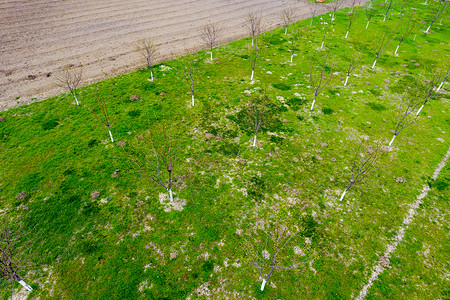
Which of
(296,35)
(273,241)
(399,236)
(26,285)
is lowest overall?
(399,236)

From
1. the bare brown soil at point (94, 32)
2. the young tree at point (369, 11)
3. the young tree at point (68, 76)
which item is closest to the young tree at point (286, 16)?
the bare brown soil at point (94, 32)

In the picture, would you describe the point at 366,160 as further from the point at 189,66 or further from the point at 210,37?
the point at 210,37

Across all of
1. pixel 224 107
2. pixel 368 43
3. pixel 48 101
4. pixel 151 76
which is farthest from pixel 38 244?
pixel 368 43

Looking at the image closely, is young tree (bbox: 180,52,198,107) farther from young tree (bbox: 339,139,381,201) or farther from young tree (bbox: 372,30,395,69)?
young tree (bbox: 372,30,395,69)

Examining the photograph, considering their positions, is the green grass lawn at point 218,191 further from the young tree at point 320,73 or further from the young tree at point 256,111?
the young tree at point 320,73

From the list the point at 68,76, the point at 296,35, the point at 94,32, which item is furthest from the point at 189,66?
the point at 296,35

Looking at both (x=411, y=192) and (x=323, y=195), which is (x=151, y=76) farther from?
(x=411, y=192)

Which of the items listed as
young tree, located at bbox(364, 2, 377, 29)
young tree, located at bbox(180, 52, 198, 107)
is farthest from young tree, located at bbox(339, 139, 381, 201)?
young tree, located at bbox(364, 2, 377, 29)
